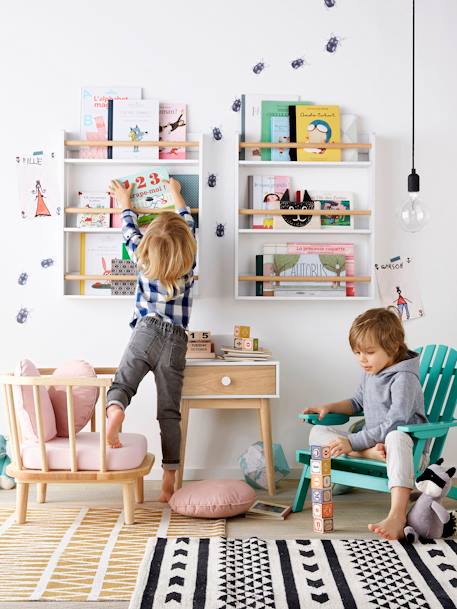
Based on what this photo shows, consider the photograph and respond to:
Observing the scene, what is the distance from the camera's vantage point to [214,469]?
12.1 ft

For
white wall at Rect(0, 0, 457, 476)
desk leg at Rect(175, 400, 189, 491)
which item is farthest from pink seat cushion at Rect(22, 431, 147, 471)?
white wall at Rect(0, 0, 457, 476)

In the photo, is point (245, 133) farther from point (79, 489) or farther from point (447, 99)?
point (79, 489)

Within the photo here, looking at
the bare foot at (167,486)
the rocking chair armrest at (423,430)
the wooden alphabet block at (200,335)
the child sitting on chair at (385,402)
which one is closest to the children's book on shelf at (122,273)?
the wooden alphabet block at (200,335)

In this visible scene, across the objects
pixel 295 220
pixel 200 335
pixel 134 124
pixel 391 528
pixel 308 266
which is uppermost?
pixel 134 124

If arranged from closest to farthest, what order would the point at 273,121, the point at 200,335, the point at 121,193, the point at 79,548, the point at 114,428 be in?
the point at 79,548 → the point at 114,428 → the point at 200,335 → the point at 121,193 → the point at 273,121

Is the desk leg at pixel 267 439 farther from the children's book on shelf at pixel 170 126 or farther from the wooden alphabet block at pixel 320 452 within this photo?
the children's book on shelf at pixel 170 126

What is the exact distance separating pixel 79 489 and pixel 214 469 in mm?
673

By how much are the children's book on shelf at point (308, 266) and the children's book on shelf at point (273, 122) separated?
0.47 m

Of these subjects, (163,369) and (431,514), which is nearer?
(431,514)

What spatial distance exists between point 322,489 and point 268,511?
37 centimetres

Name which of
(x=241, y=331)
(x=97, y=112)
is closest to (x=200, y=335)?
(x=241, y=331)

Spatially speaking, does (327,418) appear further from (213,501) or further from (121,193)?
(121,193)

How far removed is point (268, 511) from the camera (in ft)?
9.99

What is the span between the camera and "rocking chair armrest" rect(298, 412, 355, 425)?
312 cm
